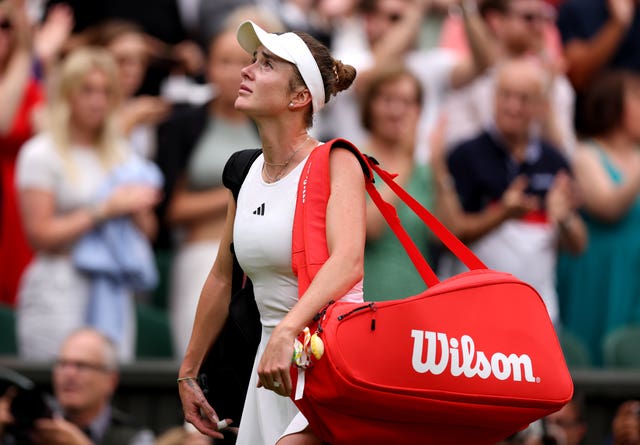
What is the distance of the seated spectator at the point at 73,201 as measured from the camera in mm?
7348

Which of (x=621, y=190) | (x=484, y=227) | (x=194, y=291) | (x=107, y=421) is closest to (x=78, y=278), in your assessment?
(x=194, y=291)

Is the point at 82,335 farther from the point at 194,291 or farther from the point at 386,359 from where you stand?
the point at 386,359

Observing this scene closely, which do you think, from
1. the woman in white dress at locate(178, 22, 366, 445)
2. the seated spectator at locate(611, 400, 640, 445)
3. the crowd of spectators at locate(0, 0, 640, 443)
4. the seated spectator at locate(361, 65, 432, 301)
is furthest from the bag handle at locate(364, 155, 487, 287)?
the seated spectator at locate(361, 65, 432, 301)

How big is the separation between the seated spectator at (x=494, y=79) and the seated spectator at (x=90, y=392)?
8.95 ft

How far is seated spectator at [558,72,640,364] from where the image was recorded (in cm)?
857

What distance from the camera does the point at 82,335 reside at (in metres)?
6.77

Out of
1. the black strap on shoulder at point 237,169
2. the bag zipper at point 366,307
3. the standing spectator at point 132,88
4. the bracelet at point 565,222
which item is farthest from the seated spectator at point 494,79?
the bag zipper at point 366,307

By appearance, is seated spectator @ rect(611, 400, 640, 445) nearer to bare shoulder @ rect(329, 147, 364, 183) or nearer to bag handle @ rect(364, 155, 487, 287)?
bag handle @ rect(364, 155, 487, 287)

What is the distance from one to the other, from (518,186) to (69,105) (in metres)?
2.49

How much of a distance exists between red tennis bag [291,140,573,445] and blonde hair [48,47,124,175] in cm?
349

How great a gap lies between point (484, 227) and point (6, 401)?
9.41ft

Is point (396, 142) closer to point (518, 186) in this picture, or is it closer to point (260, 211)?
point (518, 186)

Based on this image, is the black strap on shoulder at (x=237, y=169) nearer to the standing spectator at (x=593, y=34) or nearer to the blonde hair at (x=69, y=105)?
the blonde hair at (x=69, y=105)

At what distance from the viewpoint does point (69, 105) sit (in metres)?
7.54
